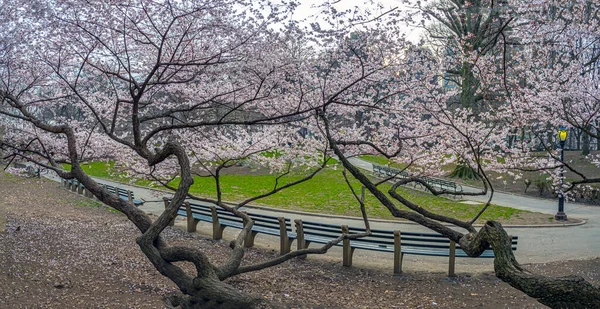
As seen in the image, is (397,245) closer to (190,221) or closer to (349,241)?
(349,241)

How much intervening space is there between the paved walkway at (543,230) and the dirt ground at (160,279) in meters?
1.35

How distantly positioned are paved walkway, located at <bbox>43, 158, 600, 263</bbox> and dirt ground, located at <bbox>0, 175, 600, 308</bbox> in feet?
4.44

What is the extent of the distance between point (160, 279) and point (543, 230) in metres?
12.0

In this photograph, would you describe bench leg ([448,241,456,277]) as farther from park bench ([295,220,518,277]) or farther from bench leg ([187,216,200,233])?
bench leg ([187,216,200,233])

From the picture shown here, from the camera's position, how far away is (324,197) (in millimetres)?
20656

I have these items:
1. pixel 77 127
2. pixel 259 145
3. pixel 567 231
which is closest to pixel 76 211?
pixel 77 127

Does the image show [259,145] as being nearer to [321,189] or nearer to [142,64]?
[142,64]

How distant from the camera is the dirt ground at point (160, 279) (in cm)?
595

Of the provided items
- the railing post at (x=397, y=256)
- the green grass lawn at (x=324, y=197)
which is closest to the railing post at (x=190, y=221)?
the green grass lawn at (x=324, y=197)

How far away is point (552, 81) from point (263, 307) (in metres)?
10.0

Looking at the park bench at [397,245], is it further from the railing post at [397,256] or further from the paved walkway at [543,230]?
the paved walkway at [543,230]

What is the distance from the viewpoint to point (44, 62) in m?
8.37

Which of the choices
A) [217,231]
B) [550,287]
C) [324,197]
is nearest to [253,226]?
[217,231]

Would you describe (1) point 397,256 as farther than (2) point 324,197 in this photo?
No
